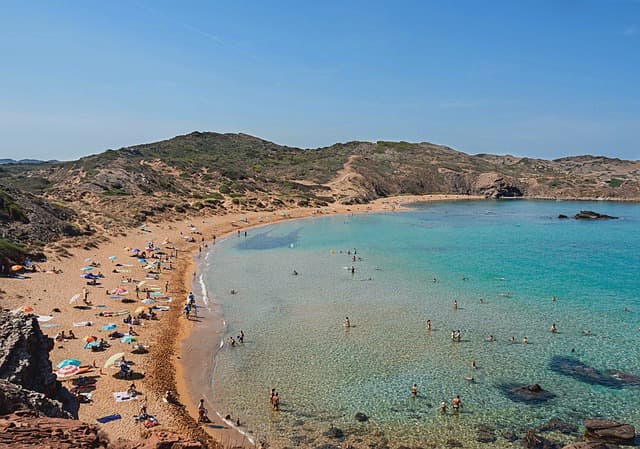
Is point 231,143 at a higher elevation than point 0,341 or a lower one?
higher

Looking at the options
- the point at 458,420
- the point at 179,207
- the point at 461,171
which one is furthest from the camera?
the point at 461,171

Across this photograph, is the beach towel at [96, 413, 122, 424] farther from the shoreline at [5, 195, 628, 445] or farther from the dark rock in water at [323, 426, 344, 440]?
the dark rock in water at [323, 426, 344, 440]

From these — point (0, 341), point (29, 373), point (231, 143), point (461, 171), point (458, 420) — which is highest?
point (231, 143)

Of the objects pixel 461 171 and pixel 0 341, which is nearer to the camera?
pixel 0 341

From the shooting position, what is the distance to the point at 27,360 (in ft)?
42.9

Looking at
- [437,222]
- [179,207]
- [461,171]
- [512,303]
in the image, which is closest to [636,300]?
[512,303]

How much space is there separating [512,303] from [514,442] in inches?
751

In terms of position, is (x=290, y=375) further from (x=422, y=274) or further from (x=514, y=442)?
(x=422, y=274)

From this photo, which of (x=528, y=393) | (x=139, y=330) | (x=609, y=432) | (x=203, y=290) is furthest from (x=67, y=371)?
→ (x=609, y=432)

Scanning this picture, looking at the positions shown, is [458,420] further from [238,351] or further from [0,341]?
[0,341]

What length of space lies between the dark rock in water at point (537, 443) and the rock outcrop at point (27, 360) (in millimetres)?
15363

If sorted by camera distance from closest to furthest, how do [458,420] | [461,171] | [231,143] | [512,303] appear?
[458,420] < [512,303] < [461,171] < [231,143]

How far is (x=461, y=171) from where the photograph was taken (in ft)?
477

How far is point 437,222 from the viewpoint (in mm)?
81375
